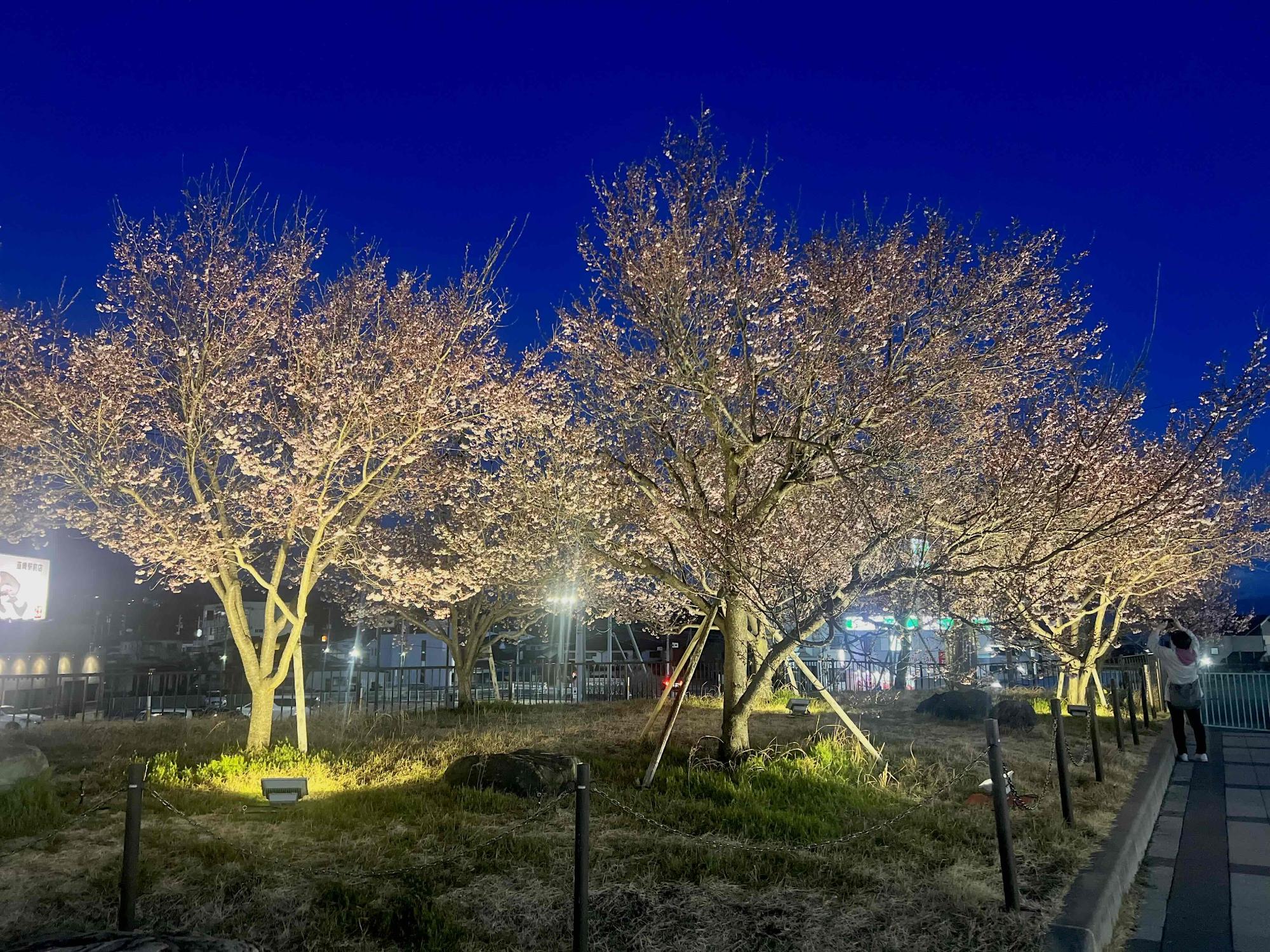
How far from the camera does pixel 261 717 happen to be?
1161 cm

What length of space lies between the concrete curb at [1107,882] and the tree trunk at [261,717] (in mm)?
9767

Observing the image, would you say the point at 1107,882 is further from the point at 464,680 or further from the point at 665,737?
the point at 464,680

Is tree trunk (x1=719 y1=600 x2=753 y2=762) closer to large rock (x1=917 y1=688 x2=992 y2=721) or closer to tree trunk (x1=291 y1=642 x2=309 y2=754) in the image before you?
tree trunk (x1=291 y1=642 x2=309 y2=754)

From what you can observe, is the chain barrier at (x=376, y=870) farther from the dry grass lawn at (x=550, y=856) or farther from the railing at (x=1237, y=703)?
the railing at (x=1237, y=703)

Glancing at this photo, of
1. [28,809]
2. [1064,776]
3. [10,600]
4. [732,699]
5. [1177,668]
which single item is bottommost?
[28,809]

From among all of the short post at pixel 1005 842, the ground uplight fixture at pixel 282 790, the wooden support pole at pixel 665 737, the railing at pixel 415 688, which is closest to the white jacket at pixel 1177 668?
the railing at pixel 415 688

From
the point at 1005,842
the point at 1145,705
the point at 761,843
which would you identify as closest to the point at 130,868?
the point at 761,843

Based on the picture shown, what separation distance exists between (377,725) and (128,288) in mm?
7816

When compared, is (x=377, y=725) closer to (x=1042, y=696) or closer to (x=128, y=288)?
(x=128, y=288)

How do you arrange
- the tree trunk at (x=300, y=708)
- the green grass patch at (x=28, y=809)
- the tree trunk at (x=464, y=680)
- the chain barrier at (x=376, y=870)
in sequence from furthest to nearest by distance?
the tree trunk at (x=464, y=680), the tree trunk at (x=300, y=708), the green grass patch at (x=28, y=809), the chain barrier at (x=376, y=870)

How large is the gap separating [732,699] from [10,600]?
22878 mm

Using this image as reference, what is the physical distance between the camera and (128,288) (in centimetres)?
1252

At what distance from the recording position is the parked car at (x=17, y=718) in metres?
15.0

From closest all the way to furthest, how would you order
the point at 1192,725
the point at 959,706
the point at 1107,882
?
the point at 1107,882
the point at 1192,725
the point at 959,706
